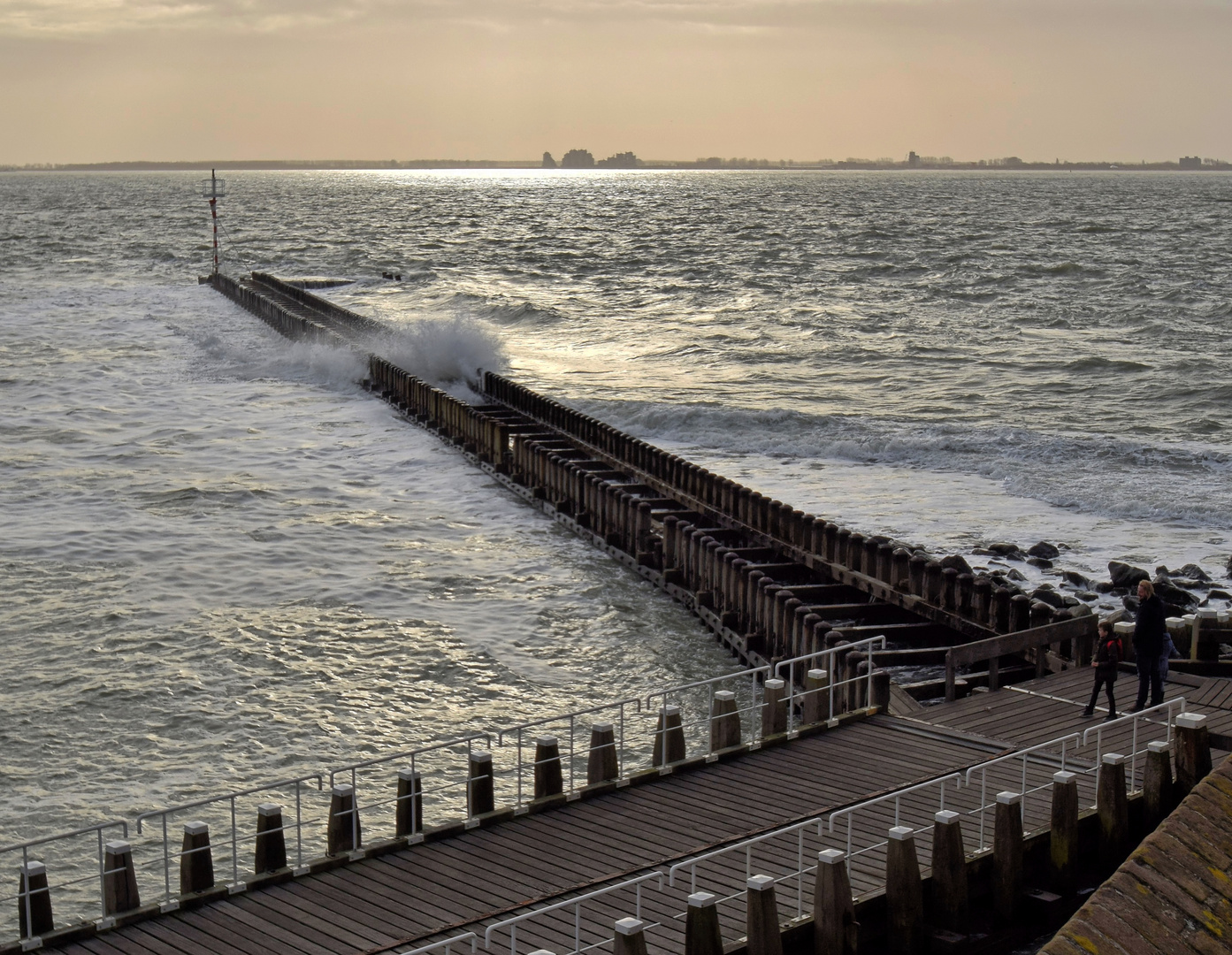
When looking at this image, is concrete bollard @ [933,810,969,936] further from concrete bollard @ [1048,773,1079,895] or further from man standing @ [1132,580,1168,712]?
man standing @ [1132,580,1168,712]

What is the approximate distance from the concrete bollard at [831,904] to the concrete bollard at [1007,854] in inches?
62.0

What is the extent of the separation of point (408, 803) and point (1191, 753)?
6471 mm

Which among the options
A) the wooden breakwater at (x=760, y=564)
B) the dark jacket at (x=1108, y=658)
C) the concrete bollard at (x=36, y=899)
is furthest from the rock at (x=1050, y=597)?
the concrete bollard at (x=36, y=899)

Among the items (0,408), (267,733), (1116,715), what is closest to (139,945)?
(267,733)

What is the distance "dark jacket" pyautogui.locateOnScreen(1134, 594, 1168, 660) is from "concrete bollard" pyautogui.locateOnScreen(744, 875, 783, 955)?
595 centimetres

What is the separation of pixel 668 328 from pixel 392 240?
234 ft

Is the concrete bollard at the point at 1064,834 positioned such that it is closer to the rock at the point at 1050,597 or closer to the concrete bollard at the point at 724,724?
the concrete bollard at the point at 724,724

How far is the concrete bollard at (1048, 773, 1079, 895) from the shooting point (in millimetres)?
10789

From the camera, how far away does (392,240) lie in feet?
428

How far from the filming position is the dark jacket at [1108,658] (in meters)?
13.2

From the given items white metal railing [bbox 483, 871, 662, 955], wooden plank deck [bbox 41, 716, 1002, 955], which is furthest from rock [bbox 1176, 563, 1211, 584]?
white metal railing [bbox 483, 871, 662, 955]

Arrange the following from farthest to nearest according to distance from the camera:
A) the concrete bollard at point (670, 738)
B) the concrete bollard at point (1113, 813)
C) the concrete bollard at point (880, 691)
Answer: the concrete bollard at point (880, 691) < the concrete bollard at point (670, 738) < the concrete bollard at point (1113, 813)

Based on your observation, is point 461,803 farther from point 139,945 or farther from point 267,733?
point 139,945

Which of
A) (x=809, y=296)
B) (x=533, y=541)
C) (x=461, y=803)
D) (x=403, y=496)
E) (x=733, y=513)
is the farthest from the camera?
(x=809, y=296)
